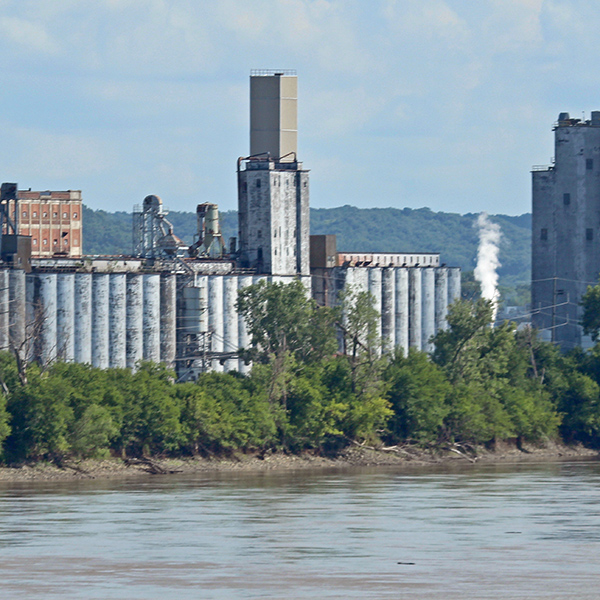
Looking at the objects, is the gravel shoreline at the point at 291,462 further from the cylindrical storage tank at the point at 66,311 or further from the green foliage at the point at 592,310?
the cylindrical storage tank at the point at 66,311

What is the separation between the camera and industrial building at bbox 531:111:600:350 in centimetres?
14675

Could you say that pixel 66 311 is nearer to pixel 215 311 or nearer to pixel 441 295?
pixel 215 311

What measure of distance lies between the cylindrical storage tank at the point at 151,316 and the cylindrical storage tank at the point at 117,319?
71.9 inches

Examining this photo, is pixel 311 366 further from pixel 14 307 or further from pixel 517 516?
pixel 517 516

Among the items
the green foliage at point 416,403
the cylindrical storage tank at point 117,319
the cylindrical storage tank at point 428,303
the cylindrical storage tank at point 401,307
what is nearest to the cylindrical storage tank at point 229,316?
the cylindrical storage tank at point 117,319

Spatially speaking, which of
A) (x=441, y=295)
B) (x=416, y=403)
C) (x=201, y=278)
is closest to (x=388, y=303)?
(x=441, y=295)

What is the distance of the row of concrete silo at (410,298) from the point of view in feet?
512

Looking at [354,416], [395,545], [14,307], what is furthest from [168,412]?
[395,545]

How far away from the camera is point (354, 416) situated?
3890 inches

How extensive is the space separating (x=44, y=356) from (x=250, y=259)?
2823cm

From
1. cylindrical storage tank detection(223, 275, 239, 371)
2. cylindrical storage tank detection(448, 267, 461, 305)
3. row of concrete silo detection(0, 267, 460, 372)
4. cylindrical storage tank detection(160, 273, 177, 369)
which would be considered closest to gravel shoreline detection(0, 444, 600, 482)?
row of concrete silo detection(0, 267, 460, 372)

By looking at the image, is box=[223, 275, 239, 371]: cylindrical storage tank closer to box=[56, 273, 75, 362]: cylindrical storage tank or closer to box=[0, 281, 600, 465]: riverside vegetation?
box=[56, 273, 75, 362]: cylindrical storage tank

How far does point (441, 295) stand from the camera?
16750 centimetres

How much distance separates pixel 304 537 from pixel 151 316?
62.0 meters
